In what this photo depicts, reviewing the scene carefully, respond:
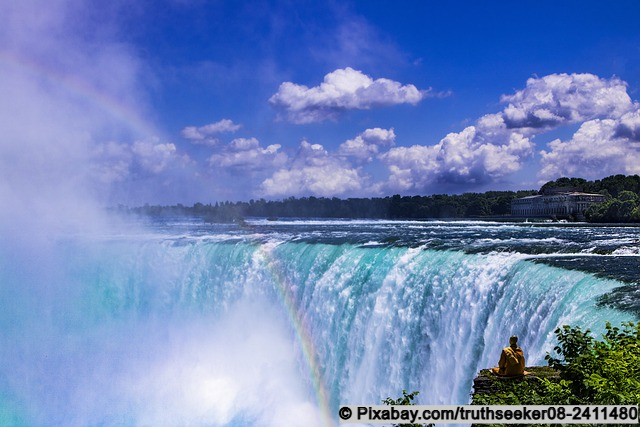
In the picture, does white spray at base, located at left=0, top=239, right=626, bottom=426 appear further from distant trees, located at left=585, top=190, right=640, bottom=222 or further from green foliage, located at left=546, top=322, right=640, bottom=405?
distant trees, located at left=585, top=190, right=640, bottom=222

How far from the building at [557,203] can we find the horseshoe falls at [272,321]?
68372mm

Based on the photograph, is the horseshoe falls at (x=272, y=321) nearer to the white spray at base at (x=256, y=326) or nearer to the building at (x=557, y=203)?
the white spray at base at (x=256, y=326)

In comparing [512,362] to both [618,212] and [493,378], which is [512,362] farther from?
[618,212]

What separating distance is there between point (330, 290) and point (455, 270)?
4533mm

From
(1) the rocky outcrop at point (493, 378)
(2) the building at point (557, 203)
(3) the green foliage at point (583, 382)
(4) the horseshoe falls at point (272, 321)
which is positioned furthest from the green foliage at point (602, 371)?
(2) the building at point (557, 203)

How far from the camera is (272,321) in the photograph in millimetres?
19922

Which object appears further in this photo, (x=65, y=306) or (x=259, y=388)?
(x=65, y=306)

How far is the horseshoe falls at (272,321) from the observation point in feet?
41.1

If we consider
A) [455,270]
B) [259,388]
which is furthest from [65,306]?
[455,270]

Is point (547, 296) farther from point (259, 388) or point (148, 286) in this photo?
point (148, 286)

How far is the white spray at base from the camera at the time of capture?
499 inches

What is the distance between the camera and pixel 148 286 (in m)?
24.4

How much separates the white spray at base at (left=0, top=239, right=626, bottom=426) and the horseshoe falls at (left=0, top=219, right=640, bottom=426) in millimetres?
50

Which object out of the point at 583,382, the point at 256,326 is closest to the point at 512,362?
the point at 583,382
